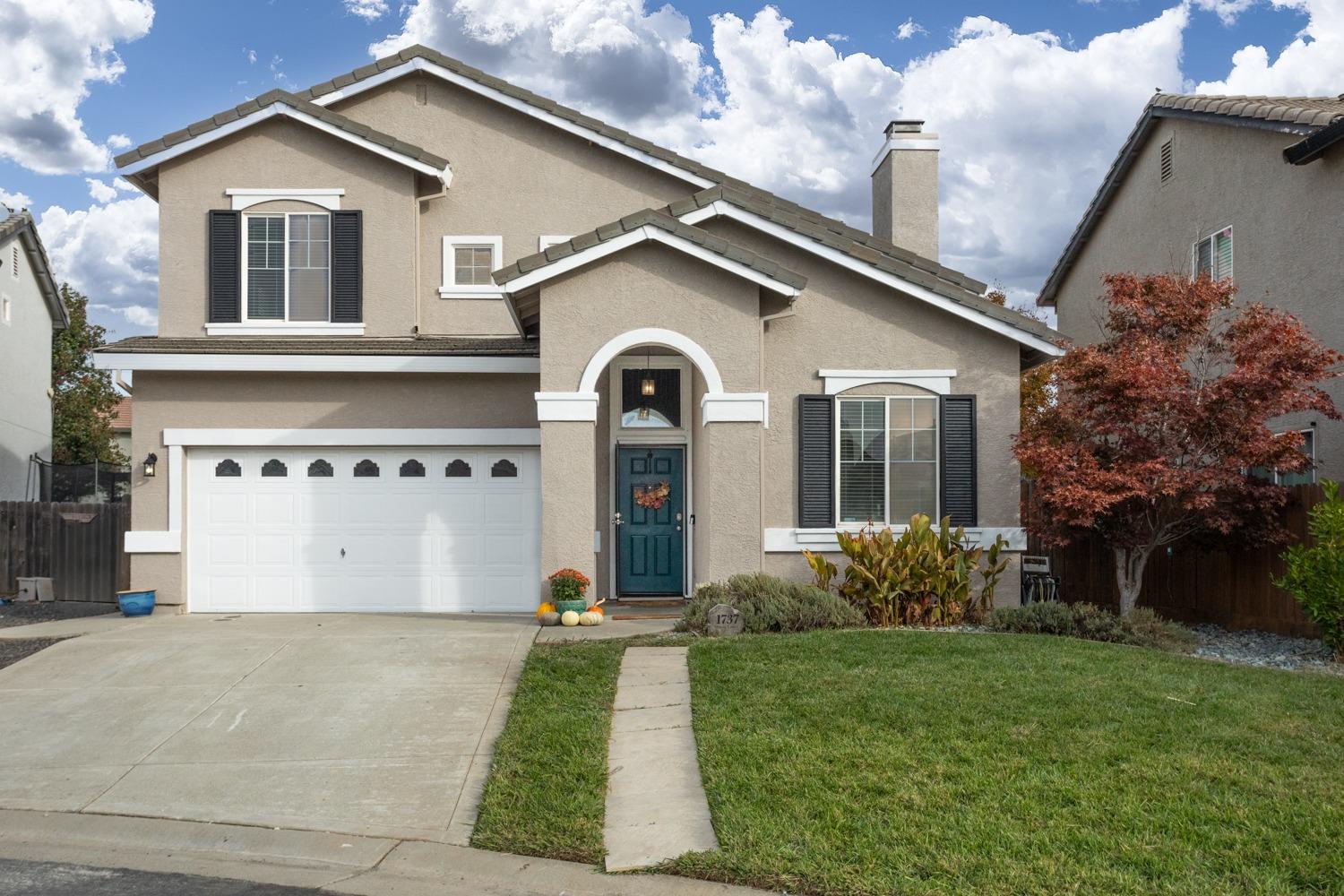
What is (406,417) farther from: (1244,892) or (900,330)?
(1244,892)

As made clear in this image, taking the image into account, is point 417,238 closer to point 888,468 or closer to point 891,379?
point 891,379

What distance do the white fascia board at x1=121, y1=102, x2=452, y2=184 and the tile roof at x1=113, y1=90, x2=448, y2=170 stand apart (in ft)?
0.10

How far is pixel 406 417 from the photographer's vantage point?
1424cm

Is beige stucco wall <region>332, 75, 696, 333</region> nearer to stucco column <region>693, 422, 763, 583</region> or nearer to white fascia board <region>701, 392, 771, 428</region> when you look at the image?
white fascia board <region>701, 392, 771, 428</region>

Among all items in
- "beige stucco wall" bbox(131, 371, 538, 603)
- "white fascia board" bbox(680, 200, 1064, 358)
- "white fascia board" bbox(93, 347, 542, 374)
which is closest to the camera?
"white fascia board" bbox(680, 200, 1064, 358)

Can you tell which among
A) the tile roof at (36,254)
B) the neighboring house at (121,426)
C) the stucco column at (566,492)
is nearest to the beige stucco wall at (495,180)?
the stucco column at (566,492)

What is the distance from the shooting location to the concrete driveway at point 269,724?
701 cm

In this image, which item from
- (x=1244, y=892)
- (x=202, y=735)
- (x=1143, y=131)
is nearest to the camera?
(x=1244, y=892)

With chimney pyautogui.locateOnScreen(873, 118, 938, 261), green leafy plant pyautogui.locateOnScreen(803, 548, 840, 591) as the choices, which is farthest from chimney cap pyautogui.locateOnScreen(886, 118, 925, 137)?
green leafy plant pyautogui.locateOnScreen(803, 548, 840, 591)

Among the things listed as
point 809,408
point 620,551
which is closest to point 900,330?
point 809,408

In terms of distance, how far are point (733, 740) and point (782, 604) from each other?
159 inches

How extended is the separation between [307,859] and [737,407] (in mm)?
7396

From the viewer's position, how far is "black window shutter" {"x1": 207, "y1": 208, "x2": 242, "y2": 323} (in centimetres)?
1459

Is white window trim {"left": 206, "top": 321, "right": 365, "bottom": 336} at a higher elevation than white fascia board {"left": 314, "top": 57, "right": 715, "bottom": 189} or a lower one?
lower
